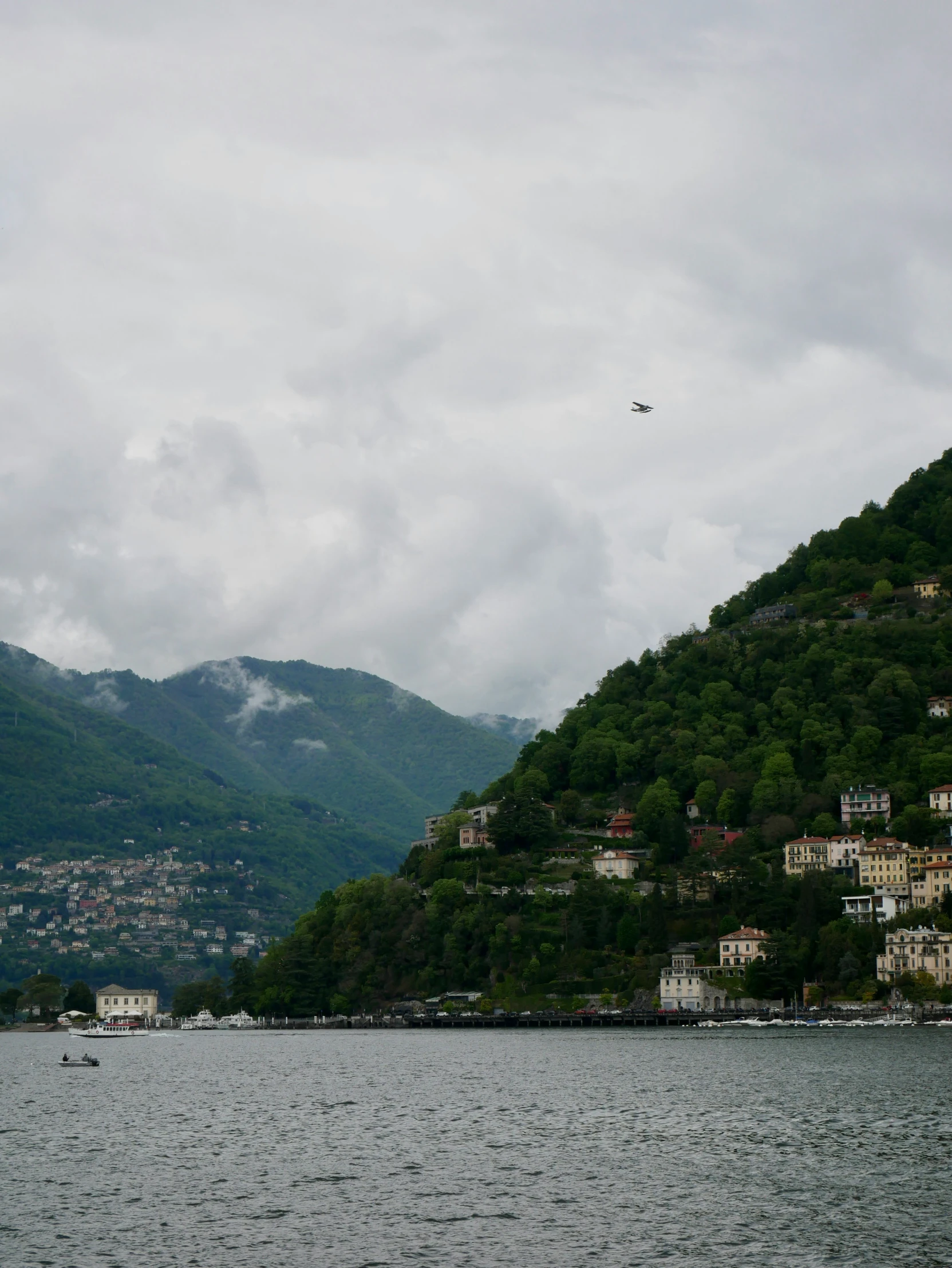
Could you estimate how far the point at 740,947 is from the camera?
178 meters

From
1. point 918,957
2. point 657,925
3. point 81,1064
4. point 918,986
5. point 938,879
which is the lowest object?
point 81,1064

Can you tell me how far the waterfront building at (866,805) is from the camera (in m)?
198

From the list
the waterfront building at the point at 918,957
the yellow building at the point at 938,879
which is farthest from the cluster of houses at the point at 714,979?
the yellow building at the point at 938,879

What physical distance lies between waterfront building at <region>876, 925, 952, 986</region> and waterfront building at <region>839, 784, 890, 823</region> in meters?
31.0

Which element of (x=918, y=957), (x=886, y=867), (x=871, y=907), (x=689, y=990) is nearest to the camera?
(x=918, y=957)

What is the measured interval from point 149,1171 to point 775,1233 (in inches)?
1026

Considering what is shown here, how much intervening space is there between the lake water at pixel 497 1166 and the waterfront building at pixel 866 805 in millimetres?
84221

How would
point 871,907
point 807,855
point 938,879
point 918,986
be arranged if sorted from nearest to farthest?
point 918,986
point 871,907
point 938,879
point 807,855

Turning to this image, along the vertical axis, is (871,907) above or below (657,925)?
above

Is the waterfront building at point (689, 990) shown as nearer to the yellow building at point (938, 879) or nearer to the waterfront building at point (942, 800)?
the yellow building at point (938, 879)

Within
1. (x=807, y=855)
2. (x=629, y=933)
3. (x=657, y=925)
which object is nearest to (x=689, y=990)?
(x=657, y=925)

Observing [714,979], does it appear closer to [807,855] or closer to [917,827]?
[807,855]

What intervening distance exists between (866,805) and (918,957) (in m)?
35.0

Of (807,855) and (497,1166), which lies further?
(807,855)
